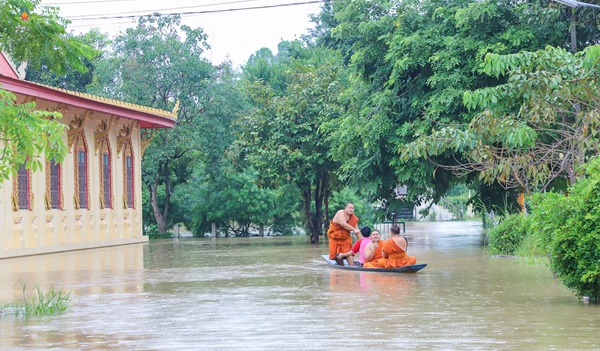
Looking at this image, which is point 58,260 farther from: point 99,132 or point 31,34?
point 31,34

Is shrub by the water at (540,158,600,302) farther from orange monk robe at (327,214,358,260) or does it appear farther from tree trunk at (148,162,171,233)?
tree trunk at (148,162,171,233)

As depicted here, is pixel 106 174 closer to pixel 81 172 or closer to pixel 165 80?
pixel 81 172

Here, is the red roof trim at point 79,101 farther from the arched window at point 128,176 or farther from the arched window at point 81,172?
the arched window at point 81,172

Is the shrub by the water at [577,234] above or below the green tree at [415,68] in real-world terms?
below

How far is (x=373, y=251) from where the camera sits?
20281mm

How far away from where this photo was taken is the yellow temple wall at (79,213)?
2964cm

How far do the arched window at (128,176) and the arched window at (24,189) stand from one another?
8.31 metres

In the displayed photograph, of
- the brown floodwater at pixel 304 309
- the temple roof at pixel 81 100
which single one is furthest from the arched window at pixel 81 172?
the brown floodwater at pixel 304 309

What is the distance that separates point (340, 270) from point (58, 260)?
32.3 ft

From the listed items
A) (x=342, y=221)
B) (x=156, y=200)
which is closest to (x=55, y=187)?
(x=342, y=221)

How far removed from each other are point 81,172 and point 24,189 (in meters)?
4.46

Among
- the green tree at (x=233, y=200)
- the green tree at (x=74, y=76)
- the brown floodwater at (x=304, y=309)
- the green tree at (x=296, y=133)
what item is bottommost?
the brown floodwater at (x=304, y=309)

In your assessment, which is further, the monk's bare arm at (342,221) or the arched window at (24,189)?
the arched window at (24,189)

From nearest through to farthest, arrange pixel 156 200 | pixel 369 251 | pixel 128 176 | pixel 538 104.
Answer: pixel 538 104 < pixel 369 251 < pixel 128 176 < pixel 156 200
